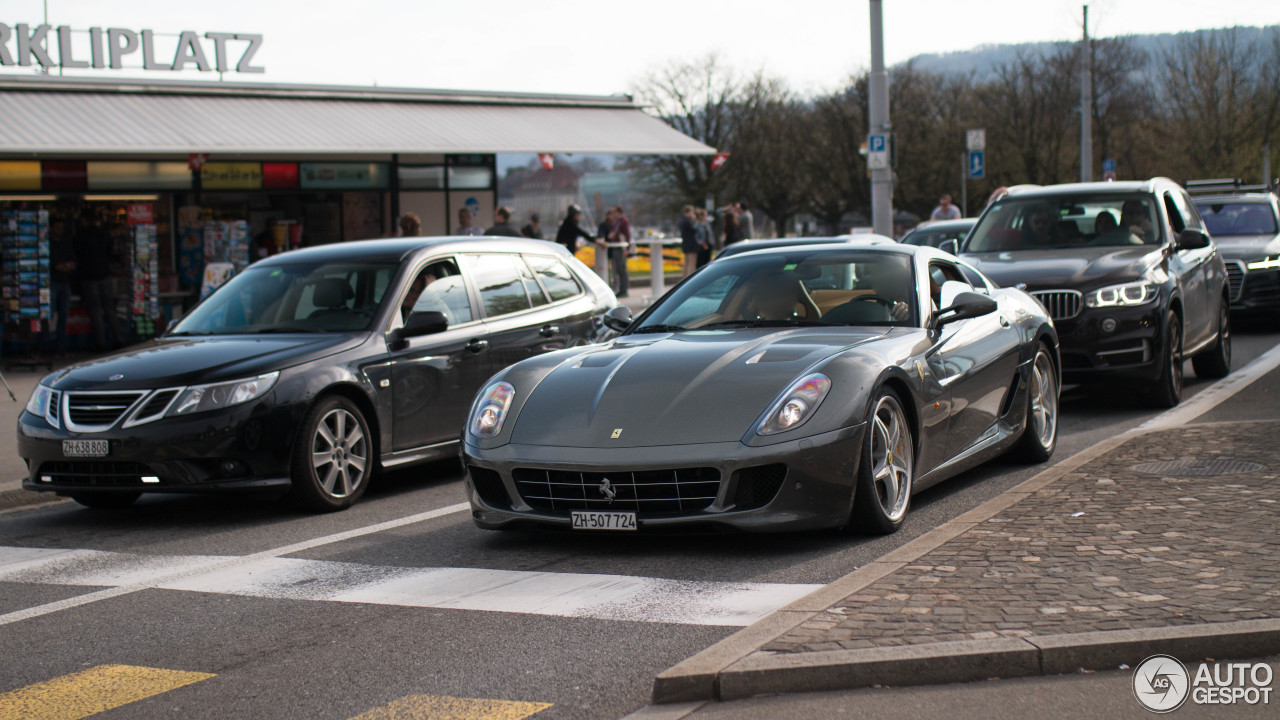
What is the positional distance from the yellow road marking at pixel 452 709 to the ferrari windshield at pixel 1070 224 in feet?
29.2

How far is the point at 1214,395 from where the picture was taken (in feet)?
37.9

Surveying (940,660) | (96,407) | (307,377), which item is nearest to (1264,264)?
(307,377)

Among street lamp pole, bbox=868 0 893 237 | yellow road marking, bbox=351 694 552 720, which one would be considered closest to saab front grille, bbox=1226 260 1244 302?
street lamp pole, bbox=868 0 893 237

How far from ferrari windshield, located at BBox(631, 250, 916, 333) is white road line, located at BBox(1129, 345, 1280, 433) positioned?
254cm

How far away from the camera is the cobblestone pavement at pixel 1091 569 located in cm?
448

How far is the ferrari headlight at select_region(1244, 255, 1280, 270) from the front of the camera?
17641 mm

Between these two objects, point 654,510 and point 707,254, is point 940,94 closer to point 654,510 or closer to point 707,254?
point 707,254

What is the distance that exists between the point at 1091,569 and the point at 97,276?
16425 millimetres

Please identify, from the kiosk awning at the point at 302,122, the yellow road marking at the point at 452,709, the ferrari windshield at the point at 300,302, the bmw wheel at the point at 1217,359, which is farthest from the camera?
the kiosk awning at the point at 302,122

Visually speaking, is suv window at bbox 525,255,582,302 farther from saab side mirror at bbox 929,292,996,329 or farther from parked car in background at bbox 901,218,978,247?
parked car in background at bbox 901,218,978,247

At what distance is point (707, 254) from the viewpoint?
29.0 m

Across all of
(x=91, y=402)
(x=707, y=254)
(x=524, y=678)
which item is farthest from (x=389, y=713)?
(x=707, y=254)

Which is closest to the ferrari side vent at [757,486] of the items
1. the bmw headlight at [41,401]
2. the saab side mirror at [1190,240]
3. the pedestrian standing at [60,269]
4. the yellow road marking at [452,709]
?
the yellow road marking at [452,709]

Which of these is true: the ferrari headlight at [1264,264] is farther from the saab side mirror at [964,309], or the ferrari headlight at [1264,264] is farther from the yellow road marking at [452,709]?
the yellow road marking at [452,709]
